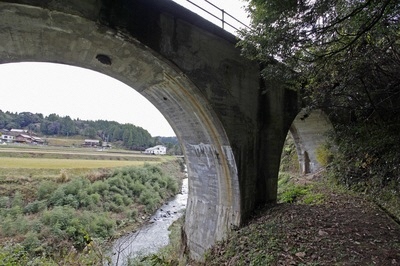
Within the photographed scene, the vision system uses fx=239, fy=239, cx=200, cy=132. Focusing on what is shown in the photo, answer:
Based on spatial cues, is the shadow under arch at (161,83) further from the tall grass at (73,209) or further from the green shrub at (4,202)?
the green shrub at (4,202)

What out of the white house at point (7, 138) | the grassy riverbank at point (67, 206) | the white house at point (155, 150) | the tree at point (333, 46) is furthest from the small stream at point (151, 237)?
the white house at point (7, 138)

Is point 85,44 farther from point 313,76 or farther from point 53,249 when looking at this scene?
point 53,249

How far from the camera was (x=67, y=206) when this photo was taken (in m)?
14.8

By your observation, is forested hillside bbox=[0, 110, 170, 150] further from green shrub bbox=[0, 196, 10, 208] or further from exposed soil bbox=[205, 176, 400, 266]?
exposed soil bbox=[205, 176, 400, 266]

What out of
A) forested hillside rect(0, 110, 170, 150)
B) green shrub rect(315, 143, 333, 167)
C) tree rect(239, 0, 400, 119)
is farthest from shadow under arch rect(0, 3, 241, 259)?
forested hillside rect(0, 110, 170, 150)

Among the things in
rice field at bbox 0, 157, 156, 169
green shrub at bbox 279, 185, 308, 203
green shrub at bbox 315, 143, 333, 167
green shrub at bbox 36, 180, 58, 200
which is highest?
green shrub at bbox 315, 143, 333, 167

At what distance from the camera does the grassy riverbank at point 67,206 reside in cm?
1163

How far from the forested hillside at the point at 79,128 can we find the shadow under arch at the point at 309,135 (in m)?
56.7

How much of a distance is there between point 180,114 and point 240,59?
1.86 meters

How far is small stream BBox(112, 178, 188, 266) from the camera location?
10.2 m

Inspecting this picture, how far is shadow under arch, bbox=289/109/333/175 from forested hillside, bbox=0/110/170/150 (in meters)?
56.7

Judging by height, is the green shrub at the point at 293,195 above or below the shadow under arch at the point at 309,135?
Result: below

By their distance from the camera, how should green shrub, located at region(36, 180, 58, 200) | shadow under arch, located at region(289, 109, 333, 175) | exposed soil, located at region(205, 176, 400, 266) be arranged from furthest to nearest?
green shrub, located at region(36, 180, 58, 200) < shadow under arch, located at region(289, 109, 333, 175) < exposed soil, located at region(205, 176, 400, 266)

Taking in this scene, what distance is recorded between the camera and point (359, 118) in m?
7.62
